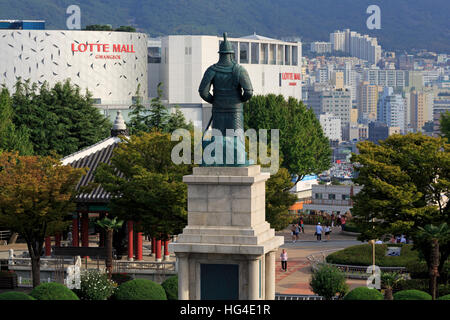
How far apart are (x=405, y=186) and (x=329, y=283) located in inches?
303

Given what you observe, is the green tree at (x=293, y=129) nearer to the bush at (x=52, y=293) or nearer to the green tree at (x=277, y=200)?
the green tree at (x=277, y=200)

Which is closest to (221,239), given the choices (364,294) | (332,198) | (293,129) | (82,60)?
(364,294)

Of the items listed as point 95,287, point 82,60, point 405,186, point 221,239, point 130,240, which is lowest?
point 95,287

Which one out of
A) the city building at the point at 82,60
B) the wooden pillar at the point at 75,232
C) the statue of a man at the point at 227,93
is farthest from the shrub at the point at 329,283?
the city building at the point at 82,60

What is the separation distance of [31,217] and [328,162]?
68.4 m

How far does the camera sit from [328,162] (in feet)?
389

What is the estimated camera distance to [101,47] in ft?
475

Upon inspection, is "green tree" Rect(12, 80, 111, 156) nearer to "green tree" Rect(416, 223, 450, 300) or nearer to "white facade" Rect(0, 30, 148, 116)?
"white facade" Rect(0, 30, 148, 116)

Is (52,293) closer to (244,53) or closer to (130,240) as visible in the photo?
(130,240)

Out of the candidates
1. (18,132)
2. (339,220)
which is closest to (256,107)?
(339,220)

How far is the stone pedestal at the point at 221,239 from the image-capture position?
3300 centimetres

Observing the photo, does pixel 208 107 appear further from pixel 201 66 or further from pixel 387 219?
pixel 387 219

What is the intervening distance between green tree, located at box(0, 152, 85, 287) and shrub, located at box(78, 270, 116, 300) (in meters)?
7.90

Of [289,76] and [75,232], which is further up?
[289,76]
